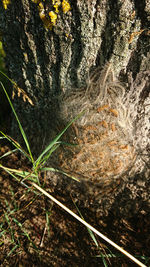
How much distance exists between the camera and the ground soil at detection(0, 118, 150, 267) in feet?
3.97

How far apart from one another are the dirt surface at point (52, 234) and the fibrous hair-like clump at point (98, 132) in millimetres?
322

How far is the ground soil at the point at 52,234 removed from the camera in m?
1.21

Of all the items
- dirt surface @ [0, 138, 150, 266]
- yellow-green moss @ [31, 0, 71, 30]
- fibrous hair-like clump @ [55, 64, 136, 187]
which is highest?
yellow-green moss @ [31, 0, 71, 30]

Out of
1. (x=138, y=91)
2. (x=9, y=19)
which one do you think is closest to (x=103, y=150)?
(x=138, y=91)

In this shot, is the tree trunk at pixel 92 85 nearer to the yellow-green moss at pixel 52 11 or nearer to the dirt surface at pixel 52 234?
the yellow-green moss at pixel 52 11

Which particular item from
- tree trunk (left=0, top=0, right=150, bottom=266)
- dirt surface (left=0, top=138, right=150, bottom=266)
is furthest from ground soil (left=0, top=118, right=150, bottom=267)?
tree trunk (left=0, top=0, right=150, bottom=266)

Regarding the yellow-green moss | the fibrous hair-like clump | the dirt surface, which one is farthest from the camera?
the dirt surface

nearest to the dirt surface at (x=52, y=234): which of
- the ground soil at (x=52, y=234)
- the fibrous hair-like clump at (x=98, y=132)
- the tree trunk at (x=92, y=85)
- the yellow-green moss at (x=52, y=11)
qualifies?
the ground soil at (x=52, y=234)

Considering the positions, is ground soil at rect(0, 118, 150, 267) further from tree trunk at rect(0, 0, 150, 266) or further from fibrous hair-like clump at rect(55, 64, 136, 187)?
fibrous hair-like clump at rect(55, 64, 136, 187)

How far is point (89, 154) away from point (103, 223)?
0.53m

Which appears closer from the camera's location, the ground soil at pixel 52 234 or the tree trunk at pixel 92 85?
the tree trunk at pixel 92 85

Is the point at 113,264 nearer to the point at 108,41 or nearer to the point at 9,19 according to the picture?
the point at 108,41

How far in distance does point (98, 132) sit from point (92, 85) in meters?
0.27

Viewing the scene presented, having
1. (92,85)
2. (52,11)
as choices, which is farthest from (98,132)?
(52,11)
